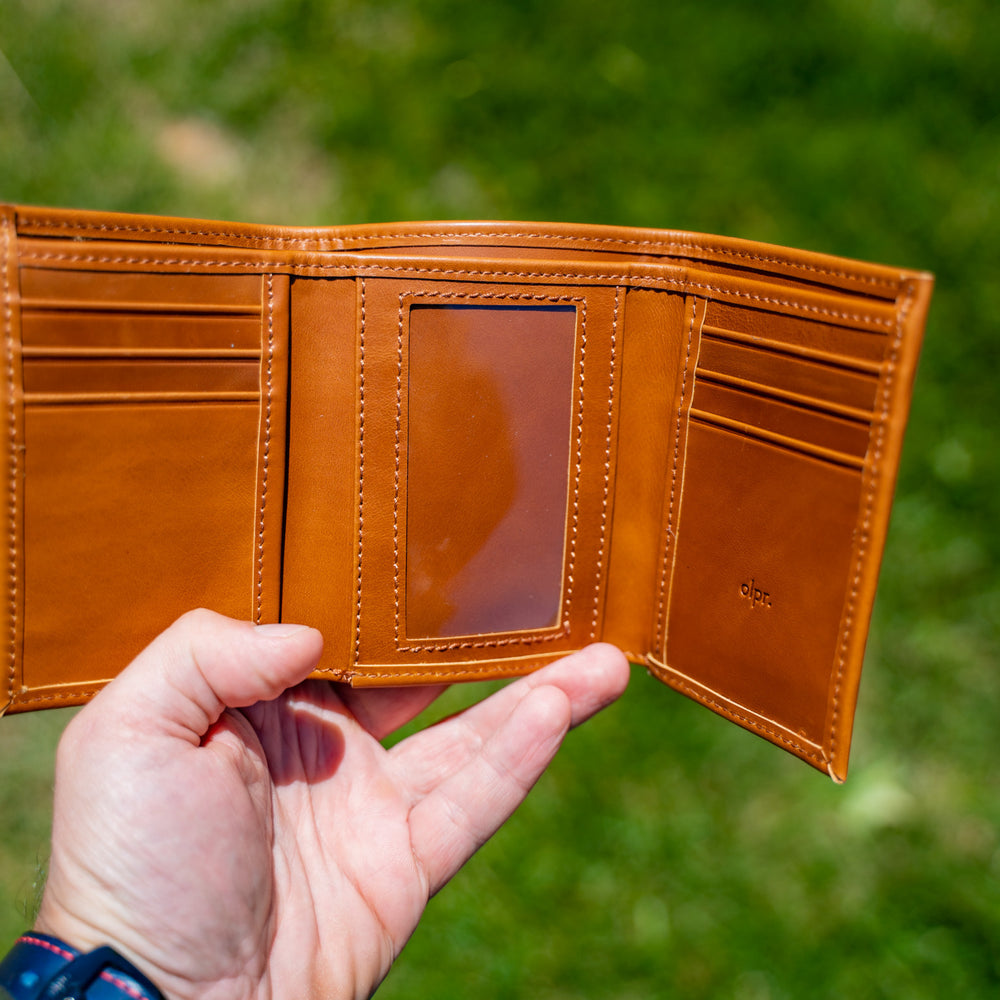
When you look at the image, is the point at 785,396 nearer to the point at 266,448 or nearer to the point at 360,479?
the point at 360,479

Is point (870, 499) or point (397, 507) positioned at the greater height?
point (870, 499)

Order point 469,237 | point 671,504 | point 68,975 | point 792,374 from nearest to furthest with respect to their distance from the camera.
Result: point 68,975 → point 792,374 → point 469,237 → point 671,504

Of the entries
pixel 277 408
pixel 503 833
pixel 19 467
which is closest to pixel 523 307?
pixel 277 408

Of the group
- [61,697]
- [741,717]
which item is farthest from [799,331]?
[61,697]

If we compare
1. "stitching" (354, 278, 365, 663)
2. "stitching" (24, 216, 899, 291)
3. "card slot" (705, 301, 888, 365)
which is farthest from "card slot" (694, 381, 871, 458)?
"stitching" (354, 278, 365, 663)

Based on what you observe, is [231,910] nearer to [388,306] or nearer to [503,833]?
[388,306]

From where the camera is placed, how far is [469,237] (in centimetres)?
189

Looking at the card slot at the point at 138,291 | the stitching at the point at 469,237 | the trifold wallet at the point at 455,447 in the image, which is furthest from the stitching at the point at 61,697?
the stitching at the point at 469,237

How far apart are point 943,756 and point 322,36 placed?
3738 millimetres

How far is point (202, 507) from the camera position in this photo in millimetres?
1826

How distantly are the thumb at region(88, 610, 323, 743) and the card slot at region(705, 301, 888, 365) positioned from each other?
1.09 metres

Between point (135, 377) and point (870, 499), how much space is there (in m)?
1.47

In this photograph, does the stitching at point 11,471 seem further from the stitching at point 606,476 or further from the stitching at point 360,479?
the stitching at point 606,476

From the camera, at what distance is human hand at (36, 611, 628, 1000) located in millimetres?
1611
